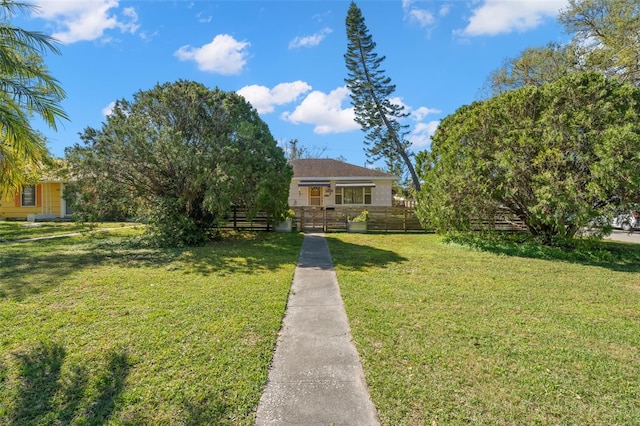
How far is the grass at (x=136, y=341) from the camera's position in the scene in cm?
249

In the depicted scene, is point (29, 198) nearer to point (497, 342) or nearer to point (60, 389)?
point (60, 389)

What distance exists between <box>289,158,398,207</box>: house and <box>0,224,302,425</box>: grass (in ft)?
52.5

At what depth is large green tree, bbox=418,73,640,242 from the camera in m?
7.95

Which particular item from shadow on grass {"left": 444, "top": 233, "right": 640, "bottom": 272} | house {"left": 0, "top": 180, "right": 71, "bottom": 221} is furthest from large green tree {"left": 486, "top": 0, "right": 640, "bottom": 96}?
house {"left": 0, "top": 180, "right": 71, "bottom": 221}

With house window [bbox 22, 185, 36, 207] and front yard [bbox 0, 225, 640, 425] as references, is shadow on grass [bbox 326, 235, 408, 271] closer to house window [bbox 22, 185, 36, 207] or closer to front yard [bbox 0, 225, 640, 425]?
front yard [bbox 0, 225, 640, 425]

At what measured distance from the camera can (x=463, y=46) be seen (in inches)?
503

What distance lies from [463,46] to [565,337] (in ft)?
41.4

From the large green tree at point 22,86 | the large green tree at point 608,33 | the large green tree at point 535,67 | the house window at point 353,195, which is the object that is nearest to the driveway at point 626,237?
the large green tree at point 608,33

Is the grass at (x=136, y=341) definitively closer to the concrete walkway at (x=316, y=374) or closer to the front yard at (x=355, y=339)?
the front yard at (x=355, y=339)

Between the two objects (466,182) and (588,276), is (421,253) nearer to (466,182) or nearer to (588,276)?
(466,182)

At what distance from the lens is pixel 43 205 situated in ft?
68.6

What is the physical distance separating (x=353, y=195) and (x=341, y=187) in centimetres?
148

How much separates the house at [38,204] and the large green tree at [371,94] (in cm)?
2287

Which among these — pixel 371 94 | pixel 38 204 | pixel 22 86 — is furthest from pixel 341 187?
pixel 38 204
